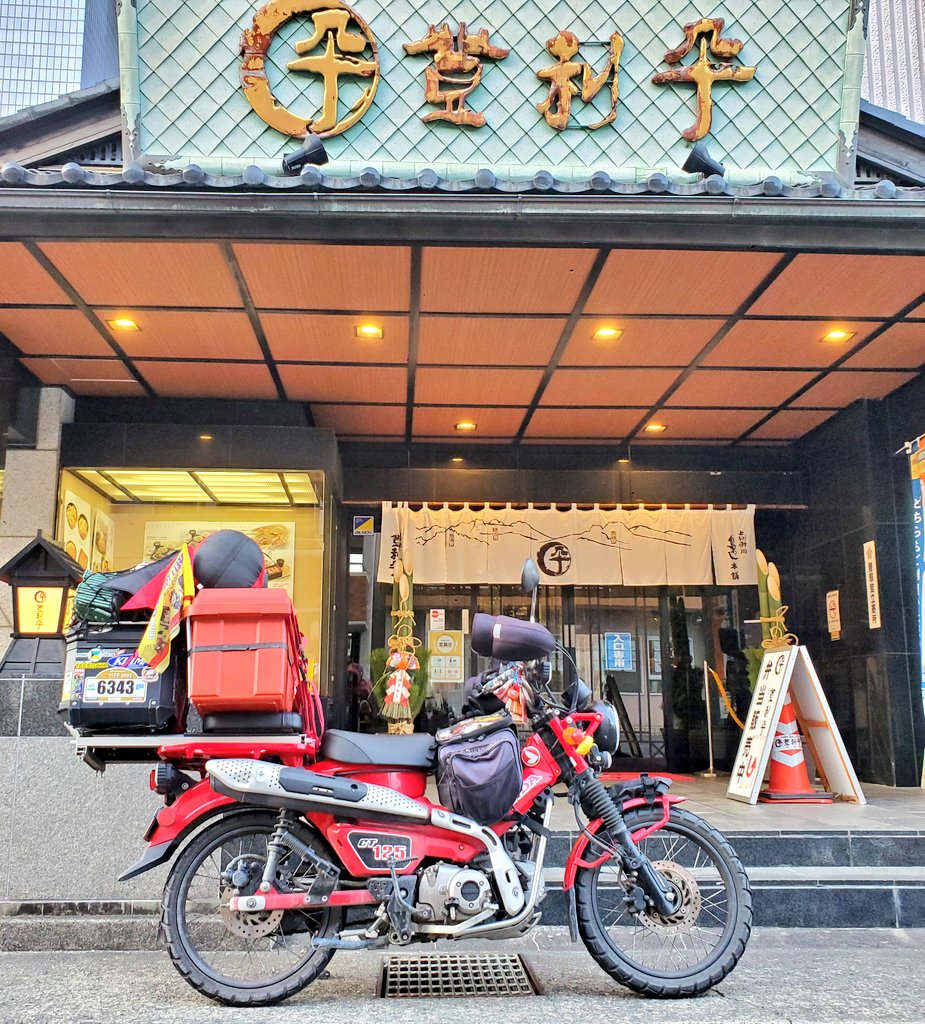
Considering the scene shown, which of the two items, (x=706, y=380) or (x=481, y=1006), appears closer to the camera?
(x=481, y=1006)

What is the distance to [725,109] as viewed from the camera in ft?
21.5

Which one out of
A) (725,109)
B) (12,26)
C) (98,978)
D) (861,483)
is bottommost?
(98,978)

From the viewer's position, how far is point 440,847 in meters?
3.69

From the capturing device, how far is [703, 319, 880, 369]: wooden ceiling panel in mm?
6781

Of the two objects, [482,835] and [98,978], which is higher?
[482,835]

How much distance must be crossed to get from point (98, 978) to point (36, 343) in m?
4.96

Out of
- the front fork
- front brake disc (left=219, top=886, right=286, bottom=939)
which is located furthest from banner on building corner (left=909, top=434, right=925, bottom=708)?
front brake disc (left=219, top=886, right=286, bottom=939)

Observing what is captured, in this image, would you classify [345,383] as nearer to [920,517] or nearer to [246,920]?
[920,517]

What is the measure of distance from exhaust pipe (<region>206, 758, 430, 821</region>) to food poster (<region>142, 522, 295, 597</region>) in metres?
5.36

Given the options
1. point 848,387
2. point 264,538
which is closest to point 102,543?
point 264,538

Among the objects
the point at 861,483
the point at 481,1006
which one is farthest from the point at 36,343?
the point at 861,483

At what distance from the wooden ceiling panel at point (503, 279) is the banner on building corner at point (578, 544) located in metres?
3.74

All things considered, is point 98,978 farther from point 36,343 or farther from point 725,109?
point 725,109

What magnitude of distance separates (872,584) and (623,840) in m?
5.76
